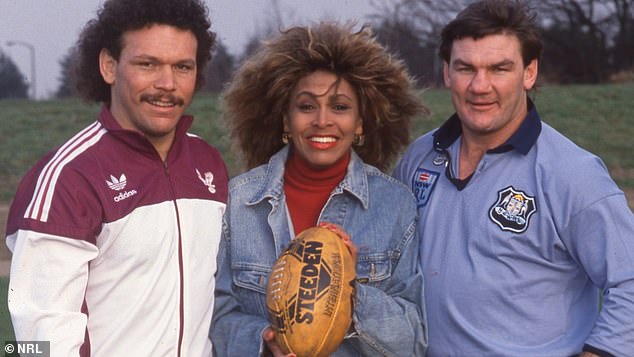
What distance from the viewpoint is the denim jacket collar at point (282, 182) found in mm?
4121

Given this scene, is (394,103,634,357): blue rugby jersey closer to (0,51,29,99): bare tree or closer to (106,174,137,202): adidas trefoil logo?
(106,174,137,202): adidas trefoil logo

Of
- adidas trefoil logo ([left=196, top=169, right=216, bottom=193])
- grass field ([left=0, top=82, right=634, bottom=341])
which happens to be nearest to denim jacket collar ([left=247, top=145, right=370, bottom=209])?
adidas trefoil logo ([left=196, top=169, right=216, bottom=193])

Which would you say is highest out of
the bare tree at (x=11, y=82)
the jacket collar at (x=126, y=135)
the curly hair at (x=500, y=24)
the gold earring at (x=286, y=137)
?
the curly hair at (x=500, y=24)

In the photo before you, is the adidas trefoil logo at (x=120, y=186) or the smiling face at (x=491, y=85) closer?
the adidas trefoil logo at (x=120, y=186)

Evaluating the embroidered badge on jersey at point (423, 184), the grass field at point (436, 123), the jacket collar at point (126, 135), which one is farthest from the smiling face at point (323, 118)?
the grass field at point (436, 123)

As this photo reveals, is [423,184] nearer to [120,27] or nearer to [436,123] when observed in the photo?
[120,27]

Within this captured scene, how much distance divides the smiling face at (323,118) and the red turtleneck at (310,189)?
6cm

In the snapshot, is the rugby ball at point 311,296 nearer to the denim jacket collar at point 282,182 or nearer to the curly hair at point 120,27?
the denim jacket collar at point 282,182

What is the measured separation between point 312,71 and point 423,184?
0.75 m

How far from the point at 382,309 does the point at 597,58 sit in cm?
3008

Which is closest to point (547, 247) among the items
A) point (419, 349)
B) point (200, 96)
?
point (419, 349)

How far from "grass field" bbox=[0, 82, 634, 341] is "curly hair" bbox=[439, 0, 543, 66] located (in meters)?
12.9

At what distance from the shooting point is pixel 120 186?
3486 millimetres

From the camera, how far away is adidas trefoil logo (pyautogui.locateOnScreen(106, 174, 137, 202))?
11.3 ft
